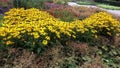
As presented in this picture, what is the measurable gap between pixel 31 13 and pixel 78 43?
1.67 m

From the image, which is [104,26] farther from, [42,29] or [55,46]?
[42,29]

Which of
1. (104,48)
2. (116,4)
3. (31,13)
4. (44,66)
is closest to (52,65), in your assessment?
(44,66)

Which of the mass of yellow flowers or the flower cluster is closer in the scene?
the mass of yellow flowers

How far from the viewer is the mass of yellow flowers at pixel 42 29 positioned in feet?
17.3

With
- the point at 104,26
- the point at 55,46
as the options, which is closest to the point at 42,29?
the point at 55,46

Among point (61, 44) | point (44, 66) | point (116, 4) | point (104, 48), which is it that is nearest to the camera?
point (44, 66)

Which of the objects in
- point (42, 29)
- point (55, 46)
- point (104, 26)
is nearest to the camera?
point (42, 29)

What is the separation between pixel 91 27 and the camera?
6.38 m

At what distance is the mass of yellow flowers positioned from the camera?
17.3ft

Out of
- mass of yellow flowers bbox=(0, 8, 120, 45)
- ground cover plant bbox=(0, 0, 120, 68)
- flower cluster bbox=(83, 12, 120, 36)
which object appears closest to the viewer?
ground cover plant bbox=(0, 0, 120, 68)

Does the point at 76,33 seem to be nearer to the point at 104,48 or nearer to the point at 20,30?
the point at 104,48

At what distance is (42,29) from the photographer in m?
5.40

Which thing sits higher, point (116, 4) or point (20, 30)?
point (20, 30)

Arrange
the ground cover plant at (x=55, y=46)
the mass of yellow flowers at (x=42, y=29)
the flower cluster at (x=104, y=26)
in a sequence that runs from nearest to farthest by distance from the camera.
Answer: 1. the ground cover plant at (x=55, y=46)
2. the mass of yellow flowers at (x=42, y=29)
3. the flower cluster at (x=104, y=26)
